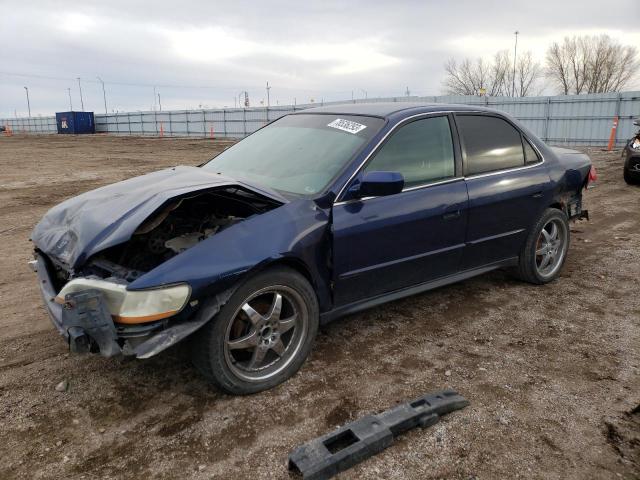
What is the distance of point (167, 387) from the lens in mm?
3062

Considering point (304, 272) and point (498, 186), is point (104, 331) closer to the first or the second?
point (304, 272)

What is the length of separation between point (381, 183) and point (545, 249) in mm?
2472

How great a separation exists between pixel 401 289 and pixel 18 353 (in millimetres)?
2724

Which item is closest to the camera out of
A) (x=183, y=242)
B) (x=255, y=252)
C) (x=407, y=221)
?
(x=255, y=252)

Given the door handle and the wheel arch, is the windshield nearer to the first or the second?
the wheel arch

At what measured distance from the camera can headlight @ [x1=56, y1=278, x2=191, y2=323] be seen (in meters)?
2.51

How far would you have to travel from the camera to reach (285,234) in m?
2.94

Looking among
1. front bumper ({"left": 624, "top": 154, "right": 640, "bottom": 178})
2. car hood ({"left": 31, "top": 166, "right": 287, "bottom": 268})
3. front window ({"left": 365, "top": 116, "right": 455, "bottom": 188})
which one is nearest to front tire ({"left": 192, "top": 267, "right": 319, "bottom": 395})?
car hood ({"left": 31, "top": 166, "right": 287, "bottom": 268})

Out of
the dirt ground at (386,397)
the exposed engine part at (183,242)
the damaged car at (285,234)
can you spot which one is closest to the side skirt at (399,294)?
the damaged car at (285,234)

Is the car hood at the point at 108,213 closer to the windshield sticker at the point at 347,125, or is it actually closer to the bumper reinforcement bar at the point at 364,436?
the windshield sticker at the point at 347,125

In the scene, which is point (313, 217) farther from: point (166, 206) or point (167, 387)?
point (167, 387)

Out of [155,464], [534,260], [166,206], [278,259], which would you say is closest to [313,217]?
[278,259]

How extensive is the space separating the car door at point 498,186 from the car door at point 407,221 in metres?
0.15

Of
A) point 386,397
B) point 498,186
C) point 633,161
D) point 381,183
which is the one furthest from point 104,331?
point 633,161
